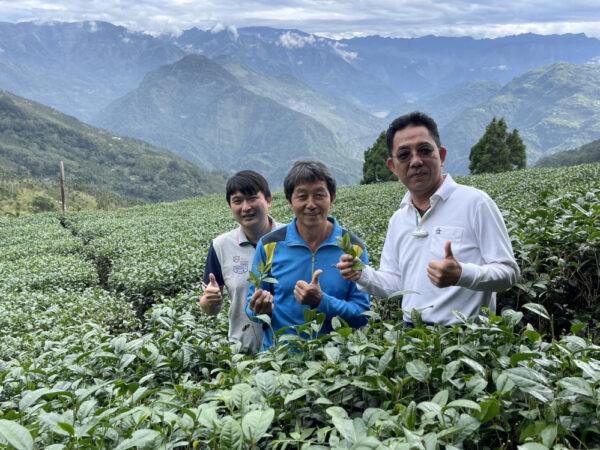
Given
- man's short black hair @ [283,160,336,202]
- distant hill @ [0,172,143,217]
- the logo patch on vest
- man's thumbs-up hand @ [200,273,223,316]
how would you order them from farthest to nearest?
distant hill @ [0,172,143,217] → the logo patch on vest → man's thumbs-up hand @ [200,273,223,316] → man's short black hair @ [283,160,336,202]

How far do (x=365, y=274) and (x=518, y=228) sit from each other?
2039 mm

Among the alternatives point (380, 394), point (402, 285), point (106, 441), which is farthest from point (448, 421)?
point (402, 285)

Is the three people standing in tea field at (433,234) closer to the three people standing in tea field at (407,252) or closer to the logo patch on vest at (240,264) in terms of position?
the three people standing in tea field at (407,252)

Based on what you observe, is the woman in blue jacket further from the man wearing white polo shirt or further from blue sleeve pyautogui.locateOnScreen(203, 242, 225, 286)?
blue sleeve pyautogui.locateOnScreen(203, 242, 225, 286)

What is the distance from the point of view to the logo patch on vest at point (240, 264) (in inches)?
149

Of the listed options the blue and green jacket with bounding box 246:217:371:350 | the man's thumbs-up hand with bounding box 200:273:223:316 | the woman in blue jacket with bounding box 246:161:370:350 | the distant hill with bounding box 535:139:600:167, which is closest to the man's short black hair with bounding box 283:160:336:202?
the woman in blue jacket with bounding box 246:161:370:350

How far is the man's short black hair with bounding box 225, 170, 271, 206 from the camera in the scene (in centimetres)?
366

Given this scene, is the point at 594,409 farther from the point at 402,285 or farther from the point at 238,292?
Answer: the point at 238,292

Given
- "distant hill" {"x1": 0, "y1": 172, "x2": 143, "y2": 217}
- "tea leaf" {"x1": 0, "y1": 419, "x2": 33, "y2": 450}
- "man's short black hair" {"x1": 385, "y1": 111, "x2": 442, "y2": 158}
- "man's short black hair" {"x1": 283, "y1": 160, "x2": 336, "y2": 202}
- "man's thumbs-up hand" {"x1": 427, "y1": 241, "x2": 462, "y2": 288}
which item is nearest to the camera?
"tea leaf" {"x1": 0, "y1": 419, "x2": 33, "y2": 450}

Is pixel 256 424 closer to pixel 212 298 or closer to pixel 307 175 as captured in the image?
pixel 307 175

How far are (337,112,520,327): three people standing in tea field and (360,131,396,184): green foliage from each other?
46007 millimetres

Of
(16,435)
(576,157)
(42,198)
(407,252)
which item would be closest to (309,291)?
(407,252)

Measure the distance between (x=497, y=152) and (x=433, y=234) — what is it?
4740cm

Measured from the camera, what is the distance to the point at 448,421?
4.68ft
